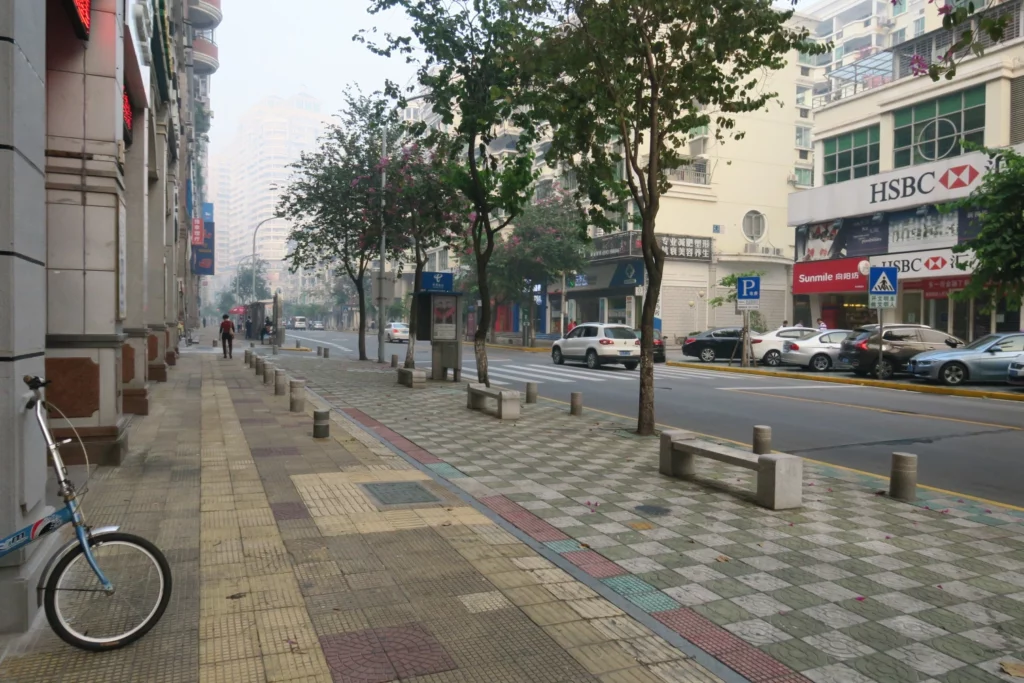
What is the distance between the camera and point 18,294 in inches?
148

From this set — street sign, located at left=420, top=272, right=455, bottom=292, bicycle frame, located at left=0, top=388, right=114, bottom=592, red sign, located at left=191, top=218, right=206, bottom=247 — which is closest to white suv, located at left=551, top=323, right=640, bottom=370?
street sign, located at left=420, top=272, right=455, bottom=292

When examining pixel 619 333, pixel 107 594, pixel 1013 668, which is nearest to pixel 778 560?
pixel 1013 668

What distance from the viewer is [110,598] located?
3738 millimetres

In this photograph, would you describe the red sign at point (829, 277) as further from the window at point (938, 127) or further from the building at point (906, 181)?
the window at point (938, 127)

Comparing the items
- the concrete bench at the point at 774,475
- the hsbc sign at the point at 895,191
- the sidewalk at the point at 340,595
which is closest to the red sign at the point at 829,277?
the hsbc sign at the point at 895,191

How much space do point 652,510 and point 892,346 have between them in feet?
57.2

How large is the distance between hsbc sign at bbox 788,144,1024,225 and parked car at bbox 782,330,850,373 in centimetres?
655

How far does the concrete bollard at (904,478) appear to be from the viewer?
7086mm

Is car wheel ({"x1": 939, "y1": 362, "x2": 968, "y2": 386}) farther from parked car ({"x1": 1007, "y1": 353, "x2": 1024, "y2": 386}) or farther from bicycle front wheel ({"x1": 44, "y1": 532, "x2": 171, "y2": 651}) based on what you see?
bicycle front wheel ({"x1": 44, "y1": 532, "x2": 171, "y2": 651})

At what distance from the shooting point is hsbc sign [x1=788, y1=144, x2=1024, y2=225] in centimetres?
2658

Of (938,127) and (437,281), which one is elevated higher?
(938,127)

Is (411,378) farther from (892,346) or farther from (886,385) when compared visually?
(892,346)

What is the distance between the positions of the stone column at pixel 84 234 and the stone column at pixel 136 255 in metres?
4.01

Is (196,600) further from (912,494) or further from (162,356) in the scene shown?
(162,356)
